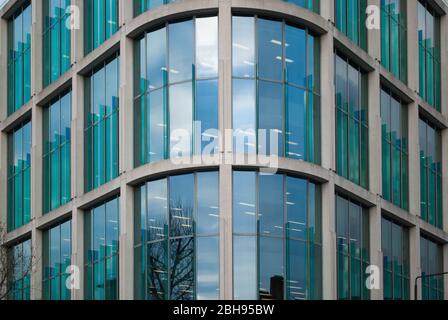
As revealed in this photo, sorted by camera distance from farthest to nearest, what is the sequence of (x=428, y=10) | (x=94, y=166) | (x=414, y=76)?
(x=428, y=10), (x=414, y=76), (x=94, y=166)

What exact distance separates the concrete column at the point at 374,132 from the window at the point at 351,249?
4.99 feet

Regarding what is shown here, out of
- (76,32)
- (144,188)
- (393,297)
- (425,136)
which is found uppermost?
→ (76,32)

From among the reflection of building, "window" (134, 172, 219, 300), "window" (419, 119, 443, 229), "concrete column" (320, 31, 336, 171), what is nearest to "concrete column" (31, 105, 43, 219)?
the reflection of building

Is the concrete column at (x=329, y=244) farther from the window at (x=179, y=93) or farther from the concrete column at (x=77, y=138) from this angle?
the concrete column at (x=77, y=138)

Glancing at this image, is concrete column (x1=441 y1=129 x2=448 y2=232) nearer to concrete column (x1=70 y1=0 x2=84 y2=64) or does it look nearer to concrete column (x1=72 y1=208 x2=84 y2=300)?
concrete column (x1=72 y1=208 x2=84 y2=300)

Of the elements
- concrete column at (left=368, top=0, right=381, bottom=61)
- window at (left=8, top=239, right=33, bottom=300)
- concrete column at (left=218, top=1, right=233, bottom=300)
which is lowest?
window at (left=8, top=239, right=33, bottom=300)

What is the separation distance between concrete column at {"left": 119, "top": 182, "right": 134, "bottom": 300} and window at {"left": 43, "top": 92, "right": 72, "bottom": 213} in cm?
742

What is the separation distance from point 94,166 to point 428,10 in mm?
22802

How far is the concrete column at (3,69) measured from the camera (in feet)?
190

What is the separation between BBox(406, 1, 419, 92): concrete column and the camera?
175 ft

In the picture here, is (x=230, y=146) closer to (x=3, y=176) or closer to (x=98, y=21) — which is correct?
(x=98, y=21)
